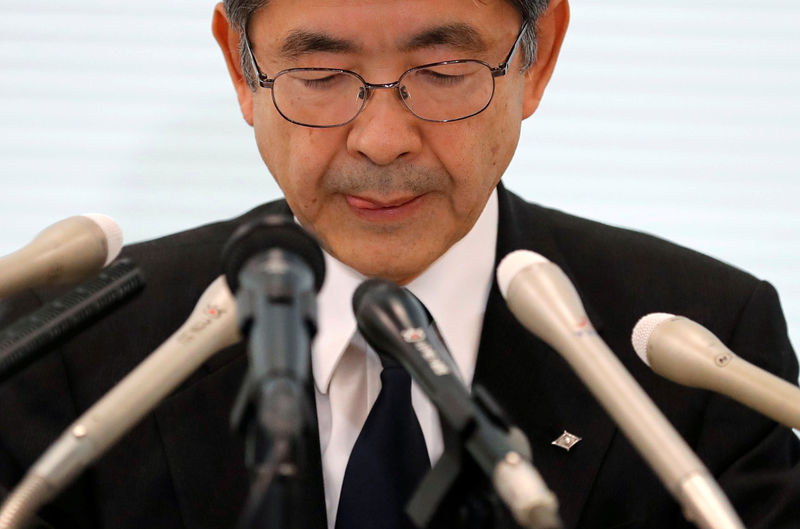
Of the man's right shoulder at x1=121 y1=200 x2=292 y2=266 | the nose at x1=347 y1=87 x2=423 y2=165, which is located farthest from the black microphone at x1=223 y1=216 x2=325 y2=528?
the man's right shoulder at x1=121 y1=200 x2=292 y2=266

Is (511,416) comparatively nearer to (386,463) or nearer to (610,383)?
(386,463)

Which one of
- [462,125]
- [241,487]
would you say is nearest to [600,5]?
[462,125]

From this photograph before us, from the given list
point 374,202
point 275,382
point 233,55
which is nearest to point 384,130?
point 374,202

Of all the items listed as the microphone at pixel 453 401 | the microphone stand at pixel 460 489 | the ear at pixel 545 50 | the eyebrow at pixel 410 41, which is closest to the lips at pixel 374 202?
the eyebrow at pixel 410 41

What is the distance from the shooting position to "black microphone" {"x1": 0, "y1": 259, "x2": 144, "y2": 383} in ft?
4.28

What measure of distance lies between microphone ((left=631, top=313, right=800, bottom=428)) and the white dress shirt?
0.54 metres

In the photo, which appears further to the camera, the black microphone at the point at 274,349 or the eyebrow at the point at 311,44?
the eyebrow at the point at 311,44

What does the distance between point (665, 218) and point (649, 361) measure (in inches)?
53.7

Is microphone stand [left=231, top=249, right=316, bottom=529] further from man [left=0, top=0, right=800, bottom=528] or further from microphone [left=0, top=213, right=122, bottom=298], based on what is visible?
man [left=0, top=0, right=800, bottom=528]

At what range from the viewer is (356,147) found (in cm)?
182

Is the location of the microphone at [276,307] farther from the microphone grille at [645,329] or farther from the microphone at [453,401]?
the microphone grille at [645,329]

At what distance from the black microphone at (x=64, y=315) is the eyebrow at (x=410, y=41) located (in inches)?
20.9

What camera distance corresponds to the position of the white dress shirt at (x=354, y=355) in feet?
6.46

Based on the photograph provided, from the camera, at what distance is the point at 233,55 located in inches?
83.3
